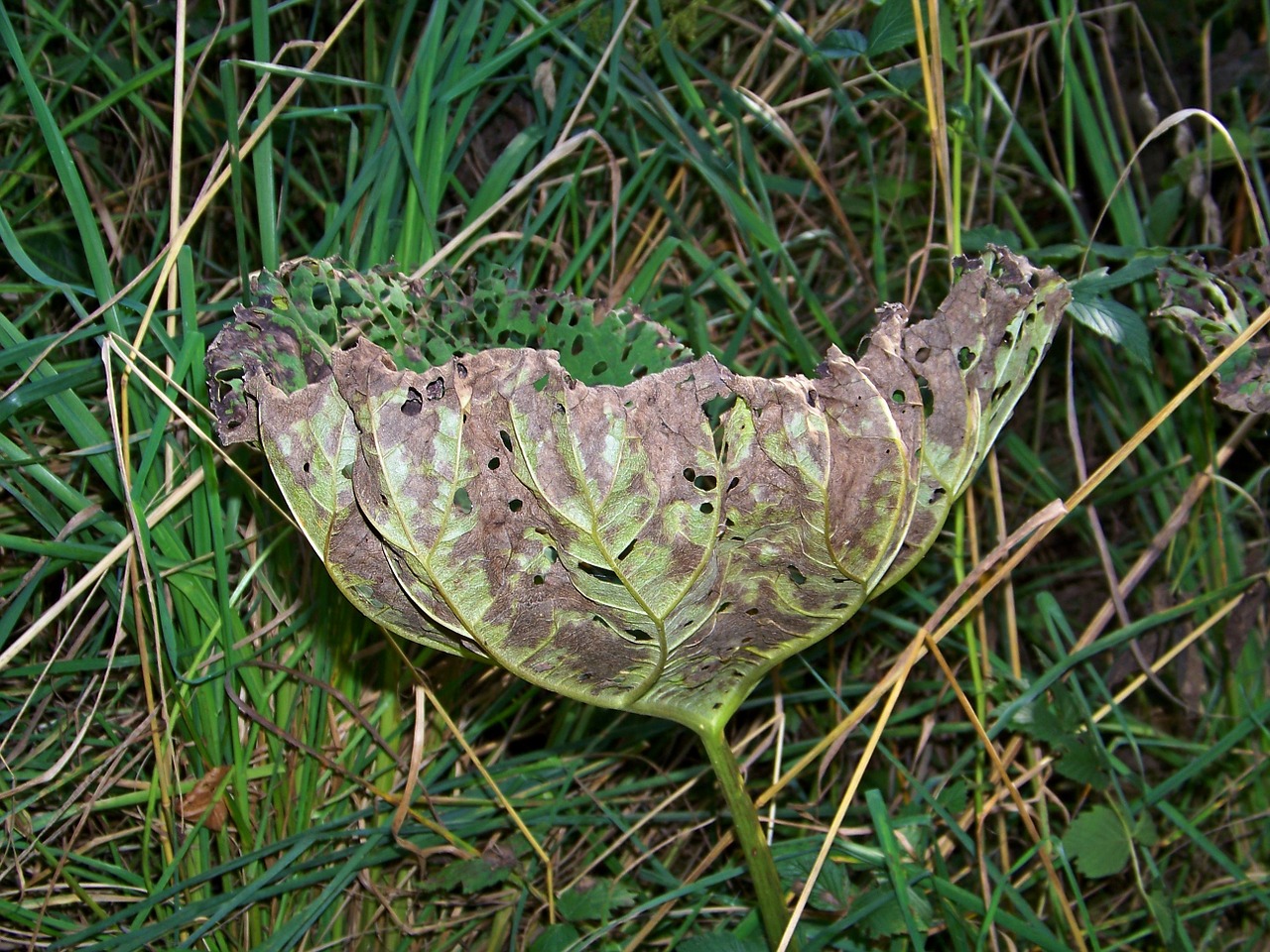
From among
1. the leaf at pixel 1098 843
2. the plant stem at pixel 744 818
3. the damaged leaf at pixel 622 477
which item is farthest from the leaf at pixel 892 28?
the leaf at pixel 1098 843

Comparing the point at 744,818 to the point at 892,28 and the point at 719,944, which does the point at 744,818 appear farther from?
the point at 892,28

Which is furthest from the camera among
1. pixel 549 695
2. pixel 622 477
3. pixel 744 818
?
pixel 549 695

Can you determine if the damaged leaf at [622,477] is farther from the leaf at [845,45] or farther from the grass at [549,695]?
the leaf at [845,45]

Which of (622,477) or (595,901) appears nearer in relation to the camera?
(622,477)

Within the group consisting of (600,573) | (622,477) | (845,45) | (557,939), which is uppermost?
(845,45)

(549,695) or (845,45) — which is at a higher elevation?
(845,45)

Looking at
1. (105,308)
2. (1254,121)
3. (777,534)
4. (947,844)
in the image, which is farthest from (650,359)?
(1254,121)

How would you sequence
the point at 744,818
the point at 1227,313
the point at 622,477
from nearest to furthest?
the point at 622,477, the point at 744,818, the point at 1227,313

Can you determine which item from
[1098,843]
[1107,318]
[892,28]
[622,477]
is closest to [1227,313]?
[1107,318]
